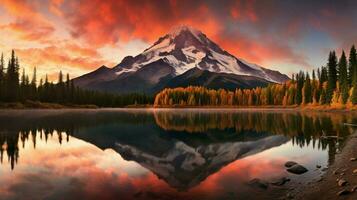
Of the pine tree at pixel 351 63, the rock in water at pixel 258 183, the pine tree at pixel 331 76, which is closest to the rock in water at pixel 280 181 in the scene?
the rock in water at pixel 258 183

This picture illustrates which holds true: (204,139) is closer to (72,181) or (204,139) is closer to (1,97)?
(72,181)

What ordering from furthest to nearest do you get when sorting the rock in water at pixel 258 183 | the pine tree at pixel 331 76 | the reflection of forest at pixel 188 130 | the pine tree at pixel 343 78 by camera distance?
the pine tree at pixel 331 76
the pine tree at pixel 343 78
the reflection of forest at pixel 188 130
the rock in water at pixel 258 183

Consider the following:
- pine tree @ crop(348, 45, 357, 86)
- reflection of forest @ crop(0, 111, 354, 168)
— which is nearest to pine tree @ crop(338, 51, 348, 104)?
pine tree @ crop(348, 45, 357, 86)

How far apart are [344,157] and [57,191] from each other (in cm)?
2308

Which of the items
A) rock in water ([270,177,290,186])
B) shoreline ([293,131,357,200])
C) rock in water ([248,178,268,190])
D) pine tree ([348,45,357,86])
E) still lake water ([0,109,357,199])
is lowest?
still lake water ([0,109,357,199])

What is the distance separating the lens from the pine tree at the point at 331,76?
133625mm

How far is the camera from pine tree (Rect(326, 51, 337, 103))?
134 m

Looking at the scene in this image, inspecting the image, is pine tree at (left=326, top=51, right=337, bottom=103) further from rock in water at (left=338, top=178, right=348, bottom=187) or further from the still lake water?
rock in water at (left=338, top=178, right=348, bottom=187)

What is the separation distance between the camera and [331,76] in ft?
447

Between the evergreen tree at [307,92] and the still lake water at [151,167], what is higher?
the evergreen tree at [307,92]

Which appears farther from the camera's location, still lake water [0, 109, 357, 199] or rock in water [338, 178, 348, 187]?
still lake water [0, 109, 357, 199]

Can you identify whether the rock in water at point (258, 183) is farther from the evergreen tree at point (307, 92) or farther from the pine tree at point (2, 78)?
the evergreen tree at point (307, 92)

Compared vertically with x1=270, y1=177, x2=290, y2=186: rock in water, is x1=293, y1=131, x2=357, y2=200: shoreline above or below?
above

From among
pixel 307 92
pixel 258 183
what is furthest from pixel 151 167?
pixel 307 92
